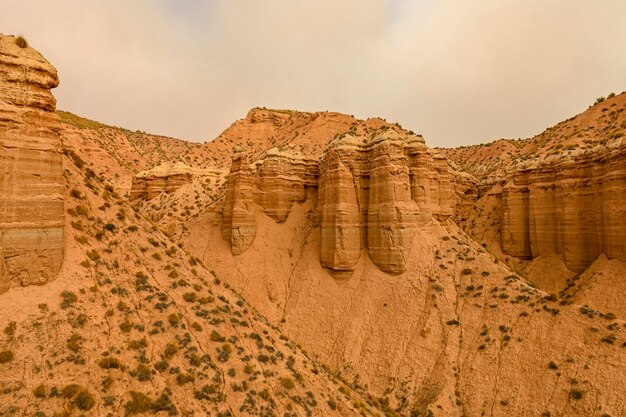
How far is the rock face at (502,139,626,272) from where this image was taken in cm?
2592

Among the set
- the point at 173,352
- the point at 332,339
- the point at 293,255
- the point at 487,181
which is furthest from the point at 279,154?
the point at 487,181

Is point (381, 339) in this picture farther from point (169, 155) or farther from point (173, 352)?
point (169, 155)

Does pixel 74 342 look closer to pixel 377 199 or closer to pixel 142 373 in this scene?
pixel 142 373

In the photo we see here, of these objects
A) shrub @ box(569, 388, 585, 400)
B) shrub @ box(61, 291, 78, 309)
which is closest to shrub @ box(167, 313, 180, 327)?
shrub @ box(61, 291, 78, 309)

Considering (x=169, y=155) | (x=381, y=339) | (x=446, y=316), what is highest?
(x=169, y=155)

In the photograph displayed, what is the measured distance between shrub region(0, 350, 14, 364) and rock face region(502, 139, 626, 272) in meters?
35.6

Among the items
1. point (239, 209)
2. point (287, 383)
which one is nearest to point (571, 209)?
point (287, 383)

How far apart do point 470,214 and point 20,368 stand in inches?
1819

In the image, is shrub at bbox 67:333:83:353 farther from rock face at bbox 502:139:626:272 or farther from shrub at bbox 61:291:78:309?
rock face at bbox 502:139:626:272

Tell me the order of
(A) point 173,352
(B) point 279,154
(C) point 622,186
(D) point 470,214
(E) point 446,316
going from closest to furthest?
(A) point 173,352 < (E) point 446,316 < (C) point 622,186 < (B) point 279,154 < (D) point 470,214

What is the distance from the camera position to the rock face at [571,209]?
85.0ft

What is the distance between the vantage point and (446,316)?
2389cm

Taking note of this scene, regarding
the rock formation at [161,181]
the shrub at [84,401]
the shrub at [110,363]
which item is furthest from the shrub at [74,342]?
the rock formation at [161,181]

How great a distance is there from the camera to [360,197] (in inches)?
1181
